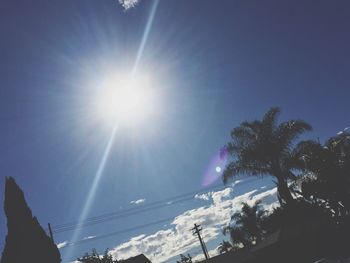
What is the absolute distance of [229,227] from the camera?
197 feet

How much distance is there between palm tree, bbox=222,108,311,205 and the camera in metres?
25.2

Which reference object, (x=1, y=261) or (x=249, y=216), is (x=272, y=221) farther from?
(x=1, y=261)

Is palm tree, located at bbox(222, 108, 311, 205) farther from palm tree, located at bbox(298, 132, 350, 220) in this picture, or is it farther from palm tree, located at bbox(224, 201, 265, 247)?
palm tree, located at bbox(224, 201, 265, 247)

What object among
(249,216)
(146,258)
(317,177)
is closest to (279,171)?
(317,177)

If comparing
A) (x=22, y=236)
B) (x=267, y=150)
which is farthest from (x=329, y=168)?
(x=22, y=236)

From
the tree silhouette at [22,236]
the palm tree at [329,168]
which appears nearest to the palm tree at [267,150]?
the palm tree at [329,168]

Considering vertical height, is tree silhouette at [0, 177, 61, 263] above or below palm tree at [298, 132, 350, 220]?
above

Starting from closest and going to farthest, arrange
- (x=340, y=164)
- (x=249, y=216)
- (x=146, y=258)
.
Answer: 1. (x=340, y=164)
2. (x=146, y=258)
3. (x=249, y=216)

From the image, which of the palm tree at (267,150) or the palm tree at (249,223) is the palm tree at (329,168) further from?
the palm tree at (249,223)

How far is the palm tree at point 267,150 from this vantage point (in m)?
25.2

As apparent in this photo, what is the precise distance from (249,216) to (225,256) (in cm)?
1408

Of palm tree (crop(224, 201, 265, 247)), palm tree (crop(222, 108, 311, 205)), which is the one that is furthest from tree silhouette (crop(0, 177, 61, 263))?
palm tree (crop(224, 201, 265, 247))

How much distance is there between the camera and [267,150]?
83.2ft

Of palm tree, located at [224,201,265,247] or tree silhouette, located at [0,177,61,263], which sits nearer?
tree silhouette, located at [0,177,61,263]
